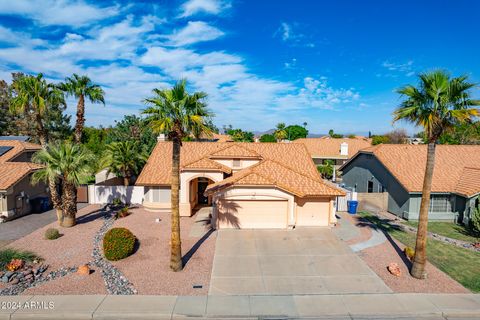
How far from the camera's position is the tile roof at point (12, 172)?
787 inches

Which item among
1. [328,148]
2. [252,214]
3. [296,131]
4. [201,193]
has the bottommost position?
[252,214]

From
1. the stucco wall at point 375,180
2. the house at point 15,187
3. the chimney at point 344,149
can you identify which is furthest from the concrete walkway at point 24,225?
the chimney at point 344,149

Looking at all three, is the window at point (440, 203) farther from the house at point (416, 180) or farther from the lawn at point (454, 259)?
the lawn at point (454, 259)

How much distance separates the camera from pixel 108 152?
27.9m

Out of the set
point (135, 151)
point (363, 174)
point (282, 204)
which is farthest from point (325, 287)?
point (135, 151)

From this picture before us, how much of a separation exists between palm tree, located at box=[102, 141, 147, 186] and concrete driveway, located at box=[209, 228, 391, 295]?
46.6 ft

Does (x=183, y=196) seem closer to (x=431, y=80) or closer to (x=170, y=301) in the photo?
(x=170, y=301)

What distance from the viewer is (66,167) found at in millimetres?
17578

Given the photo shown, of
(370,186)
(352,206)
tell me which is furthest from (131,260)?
(370,186)

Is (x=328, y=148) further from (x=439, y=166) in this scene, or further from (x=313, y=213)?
(x=313, y=213)

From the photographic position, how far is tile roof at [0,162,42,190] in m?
20.0

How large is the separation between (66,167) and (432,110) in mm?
19695

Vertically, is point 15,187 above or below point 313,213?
above

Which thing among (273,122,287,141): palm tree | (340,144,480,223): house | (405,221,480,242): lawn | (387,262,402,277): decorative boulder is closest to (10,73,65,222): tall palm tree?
(387,262,402,277): decorative boulder
